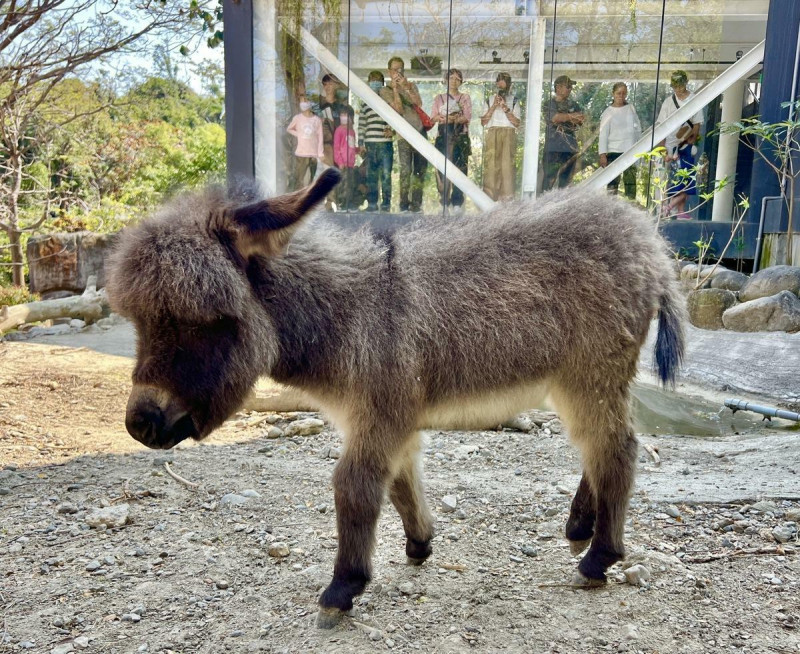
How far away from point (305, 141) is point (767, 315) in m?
8.06

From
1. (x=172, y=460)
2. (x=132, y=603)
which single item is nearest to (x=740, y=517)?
(x=132, y=603)

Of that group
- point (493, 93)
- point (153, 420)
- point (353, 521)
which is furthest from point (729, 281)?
point (153, 420)

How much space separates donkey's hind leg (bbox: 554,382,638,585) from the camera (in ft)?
10.6

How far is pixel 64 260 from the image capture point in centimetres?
1432

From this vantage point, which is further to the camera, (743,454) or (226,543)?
(743,454)

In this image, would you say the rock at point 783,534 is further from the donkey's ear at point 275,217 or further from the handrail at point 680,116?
the handrail at point 680,116

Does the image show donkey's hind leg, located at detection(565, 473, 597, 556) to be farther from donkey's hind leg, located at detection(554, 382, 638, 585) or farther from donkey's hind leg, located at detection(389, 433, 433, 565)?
donkey's hind leg, located at detection(389, 433, 433, 565)

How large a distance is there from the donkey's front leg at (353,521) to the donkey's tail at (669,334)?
157 centimetres

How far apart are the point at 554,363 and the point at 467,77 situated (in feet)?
34.3

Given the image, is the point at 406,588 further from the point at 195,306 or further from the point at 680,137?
the point at 680,137

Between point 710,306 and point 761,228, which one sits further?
point 761,228

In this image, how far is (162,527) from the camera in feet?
12.6

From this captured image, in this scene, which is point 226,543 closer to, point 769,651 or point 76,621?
point 76,621

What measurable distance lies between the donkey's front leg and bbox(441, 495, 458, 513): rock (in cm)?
128
